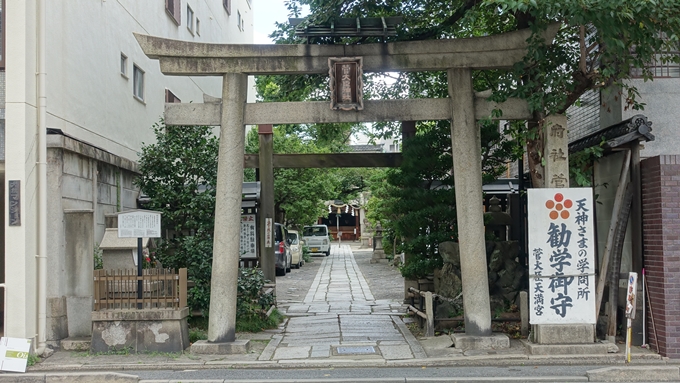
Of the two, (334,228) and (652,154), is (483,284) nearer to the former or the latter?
(652,154)

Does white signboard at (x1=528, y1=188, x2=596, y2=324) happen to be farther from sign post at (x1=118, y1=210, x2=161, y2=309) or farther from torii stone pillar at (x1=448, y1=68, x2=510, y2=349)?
sign post at (x1=118, y1=210, x2=161, y2=309)

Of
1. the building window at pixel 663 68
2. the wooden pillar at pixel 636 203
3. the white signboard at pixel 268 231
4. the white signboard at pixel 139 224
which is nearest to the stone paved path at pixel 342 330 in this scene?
the white signboard at pixel 268 231

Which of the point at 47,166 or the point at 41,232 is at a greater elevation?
the point at 47,166

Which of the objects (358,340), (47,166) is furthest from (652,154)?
(47,166)

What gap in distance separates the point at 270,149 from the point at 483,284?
25.2 ft

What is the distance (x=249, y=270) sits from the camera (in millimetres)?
14109

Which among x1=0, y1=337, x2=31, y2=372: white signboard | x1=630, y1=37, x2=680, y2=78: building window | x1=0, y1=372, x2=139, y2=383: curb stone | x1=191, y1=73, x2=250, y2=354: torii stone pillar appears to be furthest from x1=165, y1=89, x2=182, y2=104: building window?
x1=630, y1=37, x2=680, y2=78: building window

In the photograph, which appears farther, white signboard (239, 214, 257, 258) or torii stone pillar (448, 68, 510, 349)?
white signboard (239, 214, 257, 258)

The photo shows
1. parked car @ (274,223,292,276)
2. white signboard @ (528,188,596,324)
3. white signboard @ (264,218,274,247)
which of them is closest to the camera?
white signboard @ (528,188,596,324)

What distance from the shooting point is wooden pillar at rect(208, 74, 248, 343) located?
36.8 feet

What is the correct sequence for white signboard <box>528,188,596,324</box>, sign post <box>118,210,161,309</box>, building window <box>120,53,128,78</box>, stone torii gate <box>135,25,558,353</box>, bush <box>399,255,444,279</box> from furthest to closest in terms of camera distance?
building window <box>120,53,128,78</box>
bush <box>399,255,444,279</box>
stone torii gate <box>135,25,558,353</box>
sign post <box>118,210,161,309</box>
white signboard <box>528,188,596,324</box>

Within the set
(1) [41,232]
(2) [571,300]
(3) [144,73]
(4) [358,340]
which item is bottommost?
(4) [358,340]

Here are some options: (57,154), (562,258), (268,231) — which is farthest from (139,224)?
(562,258)

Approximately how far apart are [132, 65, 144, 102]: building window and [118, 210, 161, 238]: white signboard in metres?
5.84
